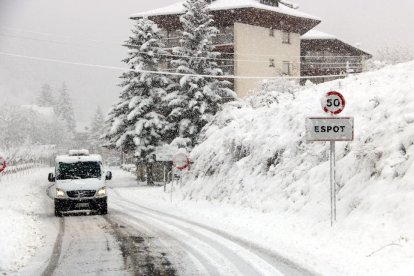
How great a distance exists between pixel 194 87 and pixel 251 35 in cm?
1763

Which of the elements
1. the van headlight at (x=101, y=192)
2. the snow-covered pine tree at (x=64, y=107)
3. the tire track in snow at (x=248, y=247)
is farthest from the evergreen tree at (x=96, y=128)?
the tire track in snow at (x=248, y=247)

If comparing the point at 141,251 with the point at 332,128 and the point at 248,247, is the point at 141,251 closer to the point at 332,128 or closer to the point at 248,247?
the point at 248,247

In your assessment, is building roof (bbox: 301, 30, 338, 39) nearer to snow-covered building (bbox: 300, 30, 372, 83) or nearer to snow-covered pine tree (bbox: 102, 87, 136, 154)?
→ snow-covered building (bbox: 300, 30, 372, 83)

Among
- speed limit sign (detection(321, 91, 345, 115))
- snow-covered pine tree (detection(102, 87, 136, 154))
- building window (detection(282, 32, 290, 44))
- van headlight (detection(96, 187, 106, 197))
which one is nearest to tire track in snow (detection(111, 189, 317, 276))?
van headlight (detection(96, 187, 106, 197))

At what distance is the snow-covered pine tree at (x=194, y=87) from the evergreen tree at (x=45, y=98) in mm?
157421

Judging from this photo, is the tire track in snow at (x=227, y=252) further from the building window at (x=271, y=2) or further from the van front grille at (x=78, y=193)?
the building window at (x=271, y=2)

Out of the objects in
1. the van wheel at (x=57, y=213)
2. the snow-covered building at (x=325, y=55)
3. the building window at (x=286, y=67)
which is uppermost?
the snow-covered building at (x=325, y=55)

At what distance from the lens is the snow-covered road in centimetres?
916

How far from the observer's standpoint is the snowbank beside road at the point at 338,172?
10820 millimetres

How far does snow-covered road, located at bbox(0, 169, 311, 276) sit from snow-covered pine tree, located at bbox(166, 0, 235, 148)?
A: 2033 cm

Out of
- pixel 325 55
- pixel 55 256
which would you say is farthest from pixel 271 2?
pixel 55 256

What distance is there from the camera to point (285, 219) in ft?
49.1

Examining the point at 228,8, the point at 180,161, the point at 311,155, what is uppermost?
the point at 228,8

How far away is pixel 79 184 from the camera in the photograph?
749 inches
